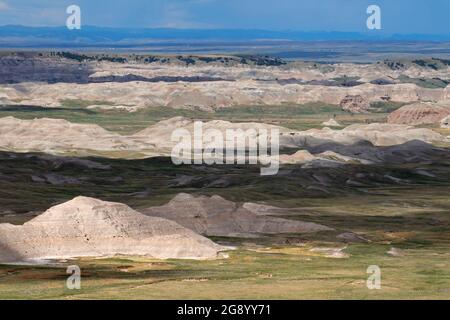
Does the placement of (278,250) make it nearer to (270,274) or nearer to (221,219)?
(221,219)

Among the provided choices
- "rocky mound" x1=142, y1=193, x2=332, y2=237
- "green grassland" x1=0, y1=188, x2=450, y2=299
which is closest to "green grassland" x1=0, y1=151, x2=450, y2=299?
"green grassland" x1=0, y1=188, x2=450, y2=299

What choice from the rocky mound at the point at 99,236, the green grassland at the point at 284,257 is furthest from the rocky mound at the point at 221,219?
the rocky mound at the point at 99,236

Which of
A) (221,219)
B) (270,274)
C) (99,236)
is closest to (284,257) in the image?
(270,274)

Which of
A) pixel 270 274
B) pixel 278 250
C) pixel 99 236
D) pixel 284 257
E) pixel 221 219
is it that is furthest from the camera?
pixel 221 219

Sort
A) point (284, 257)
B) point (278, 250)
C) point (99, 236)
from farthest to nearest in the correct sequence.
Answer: point (278, 250)
point (99, 236)
point (284, 257)

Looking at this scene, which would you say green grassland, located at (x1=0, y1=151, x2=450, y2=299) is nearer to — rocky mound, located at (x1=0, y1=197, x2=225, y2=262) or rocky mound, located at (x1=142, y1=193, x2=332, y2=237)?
rocky mound, located at (x1=0, y1=197, x2=225, y2=262)

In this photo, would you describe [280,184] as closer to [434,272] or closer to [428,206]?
[428,206]

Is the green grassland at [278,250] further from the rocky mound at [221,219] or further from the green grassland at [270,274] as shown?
the rocky mound at [221,219]
